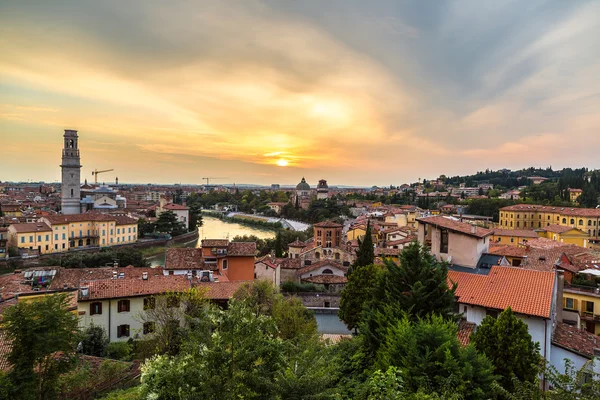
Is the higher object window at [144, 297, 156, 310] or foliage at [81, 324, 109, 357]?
window at [144, 297, 156, 310]

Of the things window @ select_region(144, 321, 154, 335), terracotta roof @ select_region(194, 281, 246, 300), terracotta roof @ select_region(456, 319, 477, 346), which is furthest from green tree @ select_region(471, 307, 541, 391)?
window @ select_region(144, 321, 154, 335)

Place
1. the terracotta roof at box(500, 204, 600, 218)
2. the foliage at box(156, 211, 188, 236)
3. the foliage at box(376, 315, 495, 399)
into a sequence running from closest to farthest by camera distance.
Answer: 1. the foliage at box(376, 315, 495, 399)
2. the terracotta roof at box(500, 204, 600, 218)
3. the foliage at box(156, 211, 188, 236)

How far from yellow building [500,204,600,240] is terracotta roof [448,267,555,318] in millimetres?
31641

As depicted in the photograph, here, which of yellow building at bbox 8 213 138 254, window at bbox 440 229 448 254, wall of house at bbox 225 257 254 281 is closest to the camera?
window at bbox 440 229 448 254

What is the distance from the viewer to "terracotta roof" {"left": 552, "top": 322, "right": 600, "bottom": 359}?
8594 mm

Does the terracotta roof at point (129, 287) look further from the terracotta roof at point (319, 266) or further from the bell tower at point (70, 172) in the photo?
the bell tower at point (70, 172)

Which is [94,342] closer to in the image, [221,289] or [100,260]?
[221,289]

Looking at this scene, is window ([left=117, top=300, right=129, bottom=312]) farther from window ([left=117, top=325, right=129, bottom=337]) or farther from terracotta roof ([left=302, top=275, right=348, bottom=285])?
terracotta roof ([left=302, top=275, right=348, bottom=285])

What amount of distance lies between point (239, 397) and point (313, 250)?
898 inches

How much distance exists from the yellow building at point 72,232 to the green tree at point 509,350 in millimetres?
35564

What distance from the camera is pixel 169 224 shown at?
42125mm

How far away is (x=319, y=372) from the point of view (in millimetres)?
4875

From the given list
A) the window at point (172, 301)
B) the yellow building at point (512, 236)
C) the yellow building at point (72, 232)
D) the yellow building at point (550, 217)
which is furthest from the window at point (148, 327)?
the yellow building at point (550, 217)

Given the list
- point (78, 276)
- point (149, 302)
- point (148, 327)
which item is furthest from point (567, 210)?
point (78, 276)
